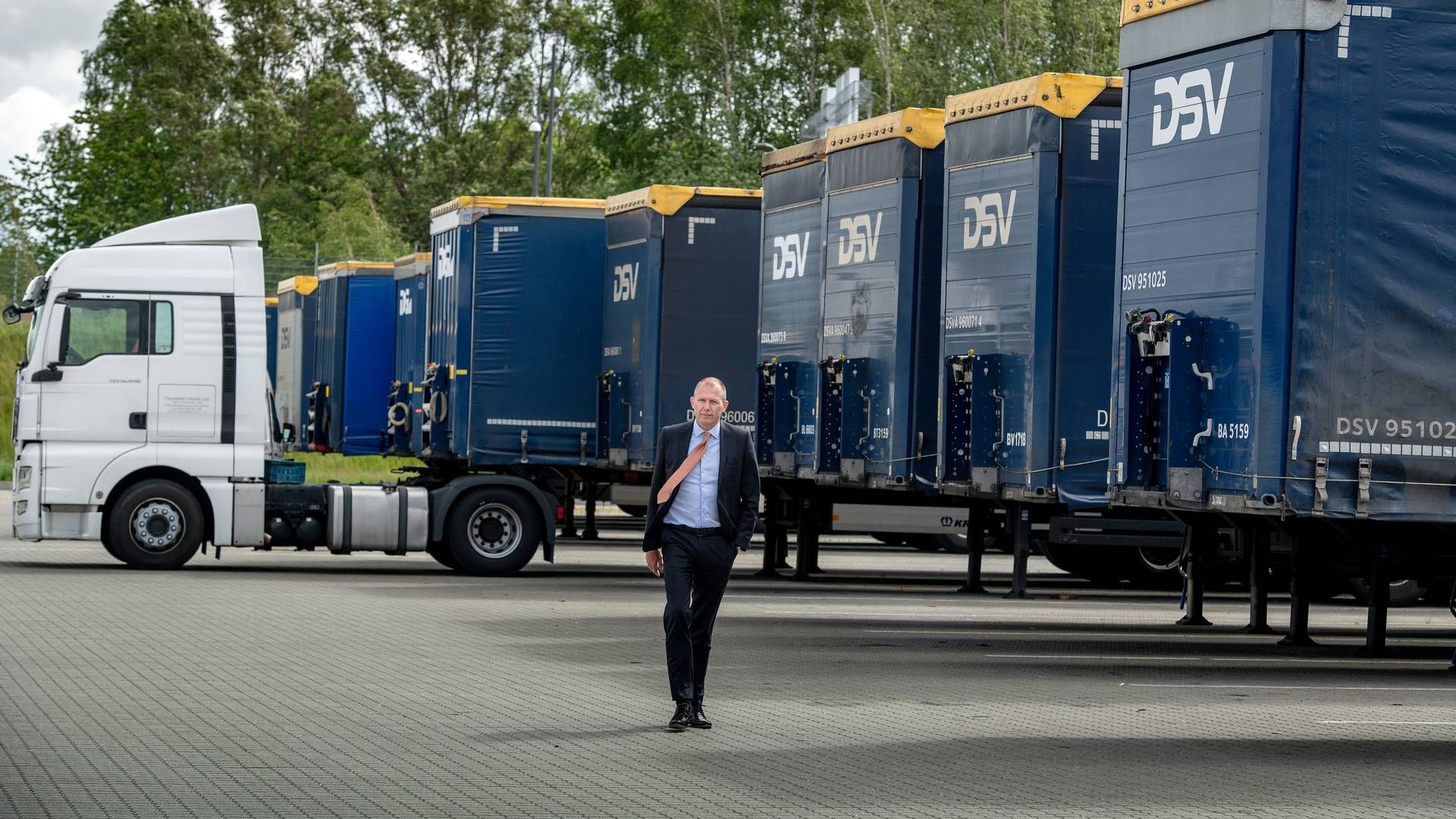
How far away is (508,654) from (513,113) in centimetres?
5884

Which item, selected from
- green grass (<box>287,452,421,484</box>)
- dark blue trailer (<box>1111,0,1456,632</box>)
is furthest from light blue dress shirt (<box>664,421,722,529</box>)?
green grass (<box>287,452,421,484</box>)

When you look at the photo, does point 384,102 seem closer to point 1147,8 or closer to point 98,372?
point 98,372

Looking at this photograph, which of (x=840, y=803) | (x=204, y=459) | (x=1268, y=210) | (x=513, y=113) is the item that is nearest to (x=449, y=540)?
(x=204, y=459)

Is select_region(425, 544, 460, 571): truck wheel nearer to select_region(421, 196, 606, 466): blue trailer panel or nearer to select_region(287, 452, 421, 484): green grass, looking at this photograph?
select_region(421, 196, 606, 466): blue trailer panel

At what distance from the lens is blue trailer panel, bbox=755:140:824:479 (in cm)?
2161

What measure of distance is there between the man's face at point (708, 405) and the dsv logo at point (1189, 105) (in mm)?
4497

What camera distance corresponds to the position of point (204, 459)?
22.0 m

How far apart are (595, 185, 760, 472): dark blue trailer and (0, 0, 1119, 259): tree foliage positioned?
4047cm

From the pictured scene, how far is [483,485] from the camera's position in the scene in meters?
23.3

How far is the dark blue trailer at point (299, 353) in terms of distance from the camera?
125 feet

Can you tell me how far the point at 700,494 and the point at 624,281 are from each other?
13.4 meters

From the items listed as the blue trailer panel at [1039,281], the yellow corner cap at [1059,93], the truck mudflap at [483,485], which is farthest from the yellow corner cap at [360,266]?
the yellow corner cap at [1059,93]

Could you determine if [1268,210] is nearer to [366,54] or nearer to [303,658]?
[303,658]

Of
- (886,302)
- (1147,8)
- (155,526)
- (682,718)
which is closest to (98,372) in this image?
(155,526)
